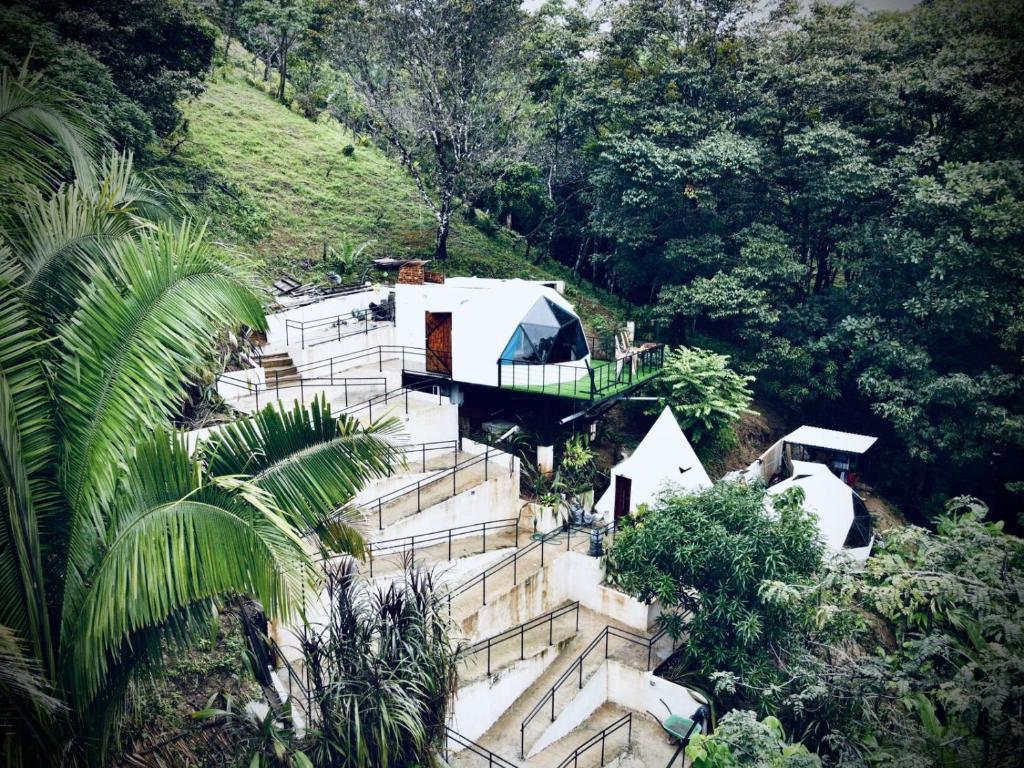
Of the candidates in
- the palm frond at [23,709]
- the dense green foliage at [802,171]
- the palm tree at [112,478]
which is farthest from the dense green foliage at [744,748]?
the dense green foliage at [802,171]

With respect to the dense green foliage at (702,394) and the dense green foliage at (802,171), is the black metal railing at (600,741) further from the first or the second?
the dense green foliage at (802,171)

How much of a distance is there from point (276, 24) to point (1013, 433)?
34.4 meters

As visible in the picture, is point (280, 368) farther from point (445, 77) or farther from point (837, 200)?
point (837, 200)

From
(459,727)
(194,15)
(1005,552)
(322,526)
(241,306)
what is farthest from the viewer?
(194,15)

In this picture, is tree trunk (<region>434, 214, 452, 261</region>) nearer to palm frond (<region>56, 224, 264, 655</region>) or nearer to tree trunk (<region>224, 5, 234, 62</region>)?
tree trunk (<region>224, 5, 234, 62</region>)

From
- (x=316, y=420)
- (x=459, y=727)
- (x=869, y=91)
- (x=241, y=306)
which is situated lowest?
(x=459, y=727)

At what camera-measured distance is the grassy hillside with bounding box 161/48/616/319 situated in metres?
23.6

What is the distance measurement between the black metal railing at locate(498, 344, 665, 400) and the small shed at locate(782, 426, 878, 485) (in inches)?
214

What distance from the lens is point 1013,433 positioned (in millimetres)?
17688

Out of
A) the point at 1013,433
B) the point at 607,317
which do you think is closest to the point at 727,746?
the point at 1013,433

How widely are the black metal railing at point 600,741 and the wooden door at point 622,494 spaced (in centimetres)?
537

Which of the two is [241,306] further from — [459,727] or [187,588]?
[459,727]

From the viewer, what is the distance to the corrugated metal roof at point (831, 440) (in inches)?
780

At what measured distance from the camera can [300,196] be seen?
27719mm
